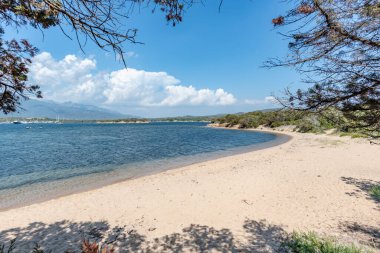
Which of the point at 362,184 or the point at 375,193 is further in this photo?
the point at 362,184

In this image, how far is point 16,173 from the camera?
16297 millimetres

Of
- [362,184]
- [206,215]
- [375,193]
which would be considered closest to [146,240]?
[206,215]

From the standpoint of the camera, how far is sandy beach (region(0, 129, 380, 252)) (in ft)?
18.4

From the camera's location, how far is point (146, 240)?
570 centimetres

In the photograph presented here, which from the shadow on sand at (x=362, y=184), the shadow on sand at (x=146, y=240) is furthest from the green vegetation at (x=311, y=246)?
the shadow on sand at (x=362, y=184)

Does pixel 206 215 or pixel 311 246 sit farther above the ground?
pixel 311 246

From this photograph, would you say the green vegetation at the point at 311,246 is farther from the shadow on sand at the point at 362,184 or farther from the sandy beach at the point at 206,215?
the shadow on sand at the point at 362,184

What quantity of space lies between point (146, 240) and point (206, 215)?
2.26m

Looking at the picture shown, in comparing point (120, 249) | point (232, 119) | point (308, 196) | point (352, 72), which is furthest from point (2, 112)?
point (232, 119)

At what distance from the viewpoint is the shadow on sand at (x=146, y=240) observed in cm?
525

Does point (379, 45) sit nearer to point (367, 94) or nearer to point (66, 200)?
point (367, 94)

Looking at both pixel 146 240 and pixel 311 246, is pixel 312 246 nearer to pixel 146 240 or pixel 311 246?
pixel 311 246

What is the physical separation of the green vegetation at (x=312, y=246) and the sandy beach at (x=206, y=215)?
0.39 meters

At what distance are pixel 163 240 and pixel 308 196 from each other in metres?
6.17
